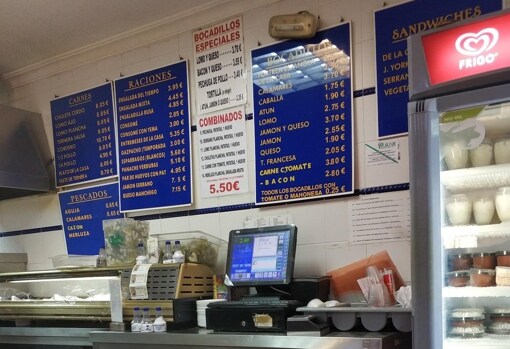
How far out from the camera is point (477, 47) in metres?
1.85

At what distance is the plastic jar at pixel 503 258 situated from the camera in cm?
202

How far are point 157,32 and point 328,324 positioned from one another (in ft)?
7.92

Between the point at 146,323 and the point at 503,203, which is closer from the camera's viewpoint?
the point at 503,203

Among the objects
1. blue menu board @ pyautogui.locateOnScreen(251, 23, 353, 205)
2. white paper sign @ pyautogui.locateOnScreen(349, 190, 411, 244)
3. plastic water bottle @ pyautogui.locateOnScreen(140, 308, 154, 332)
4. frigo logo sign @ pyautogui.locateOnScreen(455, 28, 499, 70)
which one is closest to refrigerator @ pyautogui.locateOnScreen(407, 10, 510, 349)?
frigo logo sign @ pyautogui.locateOnScreen(455, 28, 499, 70)

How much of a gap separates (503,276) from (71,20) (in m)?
3.15

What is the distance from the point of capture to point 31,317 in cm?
360

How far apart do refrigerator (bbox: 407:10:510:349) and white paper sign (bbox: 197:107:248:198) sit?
1576 millimetres

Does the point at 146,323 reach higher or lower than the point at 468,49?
lower

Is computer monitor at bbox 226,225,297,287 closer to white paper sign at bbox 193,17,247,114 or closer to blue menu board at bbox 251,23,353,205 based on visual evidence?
blue menu board at bbox 251,23,353,205

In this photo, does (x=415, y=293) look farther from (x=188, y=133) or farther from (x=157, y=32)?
(x=157, y=32)

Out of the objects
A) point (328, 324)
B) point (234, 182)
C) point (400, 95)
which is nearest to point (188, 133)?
point (234, 182)

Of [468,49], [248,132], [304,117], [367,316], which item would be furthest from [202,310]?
[468,49]

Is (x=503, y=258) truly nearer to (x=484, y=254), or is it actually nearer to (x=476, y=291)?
(x=484, y=254)

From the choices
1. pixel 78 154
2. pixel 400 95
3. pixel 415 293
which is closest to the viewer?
pixel 415 293
